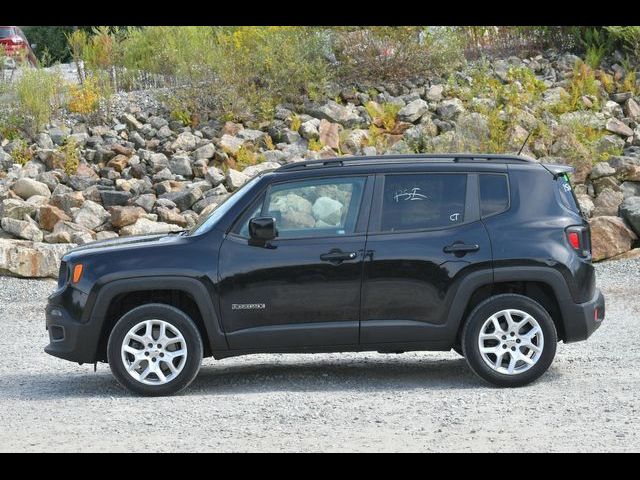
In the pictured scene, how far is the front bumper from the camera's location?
8688mm

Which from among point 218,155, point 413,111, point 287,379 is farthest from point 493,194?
point 413,111

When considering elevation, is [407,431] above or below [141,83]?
below

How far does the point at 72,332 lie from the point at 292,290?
65.3 inches

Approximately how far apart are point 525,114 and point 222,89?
5.43 metres

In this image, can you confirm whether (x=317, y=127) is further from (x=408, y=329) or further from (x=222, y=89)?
(x=408, y=329)

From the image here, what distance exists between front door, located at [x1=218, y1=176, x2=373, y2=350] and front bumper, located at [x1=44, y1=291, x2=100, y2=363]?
1.01 m

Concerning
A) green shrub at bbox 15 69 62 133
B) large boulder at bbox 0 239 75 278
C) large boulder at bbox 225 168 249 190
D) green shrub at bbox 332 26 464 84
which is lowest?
large boulder at bbox 0 239 75 278

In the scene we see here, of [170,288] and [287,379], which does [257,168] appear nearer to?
[287,379]

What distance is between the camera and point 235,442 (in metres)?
6.81

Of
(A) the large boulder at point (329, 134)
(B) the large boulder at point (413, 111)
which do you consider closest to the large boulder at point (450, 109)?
(B) the large boulder at point (413, 111)

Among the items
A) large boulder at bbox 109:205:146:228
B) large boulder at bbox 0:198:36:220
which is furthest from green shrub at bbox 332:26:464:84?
large boulder at bbox 0:198:36:220

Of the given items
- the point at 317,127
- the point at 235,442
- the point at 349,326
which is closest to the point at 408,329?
the point at 349,326

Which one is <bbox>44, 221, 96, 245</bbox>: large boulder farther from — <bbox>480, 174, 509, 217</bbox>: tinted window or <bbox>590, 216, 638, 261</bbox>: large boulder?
<bbox>480, 174, 509, 217</bbox>: tinted window

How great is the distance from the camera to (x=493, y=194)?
888 cm
